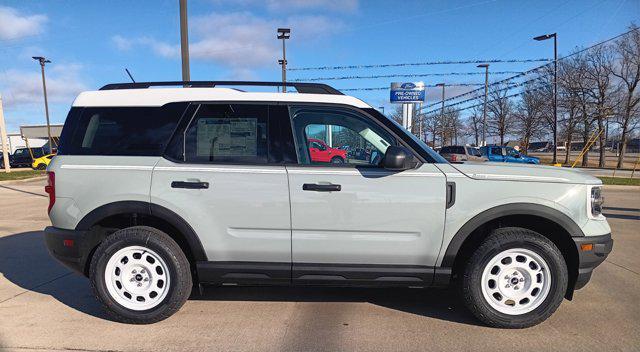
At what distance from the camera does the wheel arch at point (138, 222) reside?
132 inches

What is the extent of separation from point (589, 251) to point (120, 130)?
4.05m

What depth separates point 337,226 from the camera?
10.8ft

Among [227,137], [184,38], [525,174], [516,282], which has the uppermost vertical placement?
[184,38]

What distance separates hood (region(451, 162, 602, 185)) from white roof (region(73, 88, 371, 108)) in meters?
1.04

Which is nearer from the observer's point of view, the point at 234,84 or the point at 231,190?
the point at 231,190

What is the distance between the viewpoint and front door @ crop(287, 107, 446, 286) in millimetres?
3256

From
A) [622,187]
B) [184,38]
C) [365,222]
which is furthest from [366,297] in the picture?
[622,187]

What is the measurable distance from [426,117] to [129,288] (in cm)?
5461

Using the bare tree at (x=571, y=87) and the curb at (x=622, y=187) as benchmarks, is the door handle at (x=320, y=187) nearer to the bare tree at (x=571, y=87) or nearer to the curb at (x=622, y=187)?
the curb at (x=622, y=187)

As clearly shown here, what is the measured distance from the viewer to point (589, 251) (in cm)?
328

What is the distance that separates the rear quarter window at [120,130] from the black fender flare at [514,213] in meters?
2.57

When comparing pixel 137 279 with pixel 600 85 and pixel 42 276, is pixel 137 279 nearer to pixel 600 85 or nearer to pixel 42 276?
pixel 42 276

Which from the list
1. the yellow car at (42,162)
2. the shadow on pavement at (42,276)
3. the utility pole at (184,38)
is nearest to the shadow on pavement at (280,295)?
the shadow on pavement at (42,276)

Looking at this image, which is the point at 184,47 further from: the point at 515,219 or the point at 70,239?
the point at 515,219
